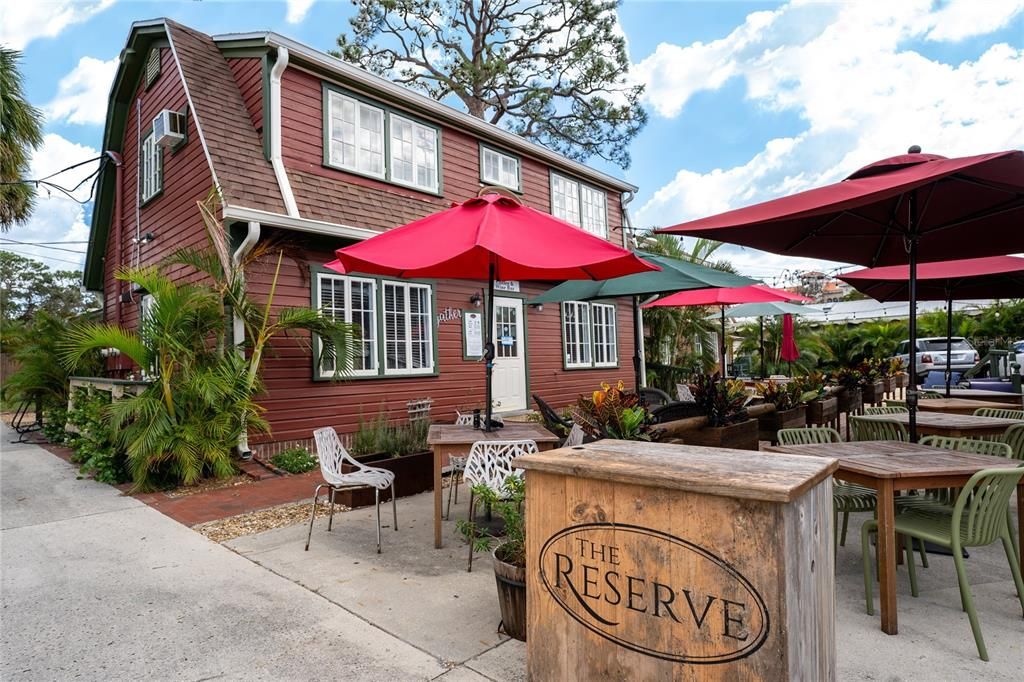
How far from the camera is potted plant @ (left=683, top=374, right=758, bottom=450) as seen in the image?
452cm

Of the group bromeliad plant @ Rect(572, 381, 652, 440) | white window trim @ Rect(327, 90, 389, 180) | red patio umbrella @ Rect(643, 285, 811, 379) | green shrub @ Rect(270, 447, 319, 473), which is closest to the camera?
bromeliad plant @ Rect(572, 381, 652, 440)

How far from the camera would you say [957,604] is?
2.88 meters

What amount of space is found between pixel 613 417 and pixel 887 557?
175 cm

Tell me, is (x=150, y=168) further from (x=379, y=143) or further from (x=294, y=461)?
(x=294, y=461)

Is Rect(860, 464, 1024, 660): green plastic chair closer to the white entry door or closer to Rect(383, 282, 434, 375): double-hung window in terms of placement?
Rect(383, 282, 434, 375): double-hung window

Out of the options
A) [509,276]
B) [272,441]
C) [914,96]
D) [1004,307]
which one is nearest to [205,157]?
[272,441]

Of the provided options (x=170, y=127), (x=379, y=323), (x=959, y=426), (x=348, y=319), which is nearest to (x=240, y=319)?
(x=348, y=319)

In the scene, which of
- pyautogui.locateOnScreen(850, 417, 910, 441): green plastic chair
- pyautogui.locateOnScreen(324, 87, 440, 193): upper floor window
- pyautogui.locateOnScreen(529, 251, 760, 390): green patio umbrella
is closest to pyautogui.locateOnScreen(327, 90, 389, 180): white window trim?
pyautogui.locateOnScreen(324, 87, 440, 193): upper floor window

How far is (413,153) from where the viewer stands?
910 centimetres

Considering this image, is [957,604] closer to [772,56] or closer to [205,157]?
[205,157]

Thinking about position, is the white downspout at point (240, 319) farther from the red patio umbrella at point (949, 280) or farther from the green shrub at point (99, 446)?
the red patio umbrella at point (949, 280)

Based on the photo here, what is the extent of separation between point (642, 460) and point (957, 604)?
2149mm

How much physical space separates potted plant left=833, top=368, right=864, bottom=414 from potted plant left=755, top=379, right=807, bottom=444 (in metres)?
1.50

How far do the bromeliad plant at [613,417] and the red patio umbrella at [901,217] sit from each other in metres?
1.27
